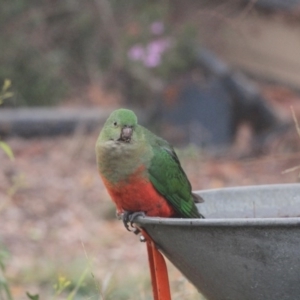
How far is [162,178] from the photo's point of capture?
9.54 ft

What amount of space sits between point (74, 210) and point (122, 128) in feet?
13.1

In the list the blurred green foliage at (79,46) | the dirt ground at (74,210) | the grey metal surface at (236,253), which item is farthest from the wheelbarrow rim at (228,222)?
the blurred green foliage at (79,46)

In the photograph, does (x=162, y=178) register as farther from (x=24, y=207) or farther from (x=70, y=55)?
(x=70, y=55)

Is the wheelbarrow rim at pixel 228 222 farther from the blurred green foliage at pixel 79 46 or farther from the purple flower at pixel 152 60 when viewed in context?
the blurred green foliage at pixel 79 46

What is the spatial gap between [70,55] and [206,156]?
3.35 meters

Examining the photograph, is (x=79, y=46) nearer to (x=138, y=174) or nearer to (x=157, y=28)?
(x=157, y=28)

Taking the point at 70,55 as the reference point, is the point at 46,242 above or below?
below

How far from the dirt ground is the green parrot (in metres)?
1.13

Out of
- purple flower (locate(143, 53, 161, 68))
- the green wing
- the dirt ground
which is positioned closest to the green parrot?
the green wing

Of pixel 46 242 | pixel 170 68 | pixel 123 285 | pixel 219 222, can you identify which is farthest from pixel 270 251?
pixel 170 68

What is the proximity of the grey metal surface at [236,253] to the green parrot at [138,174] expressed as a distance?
288 mm

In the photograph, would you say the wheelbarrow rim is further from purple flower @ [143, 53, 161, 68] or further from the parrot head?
purple flower @ [143, 53, 161, 68]

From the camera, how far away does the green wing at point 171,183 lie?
9.44 ft

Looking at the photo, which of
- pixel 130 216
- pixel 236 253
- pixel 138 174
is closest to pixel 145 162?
pixel 138 174
